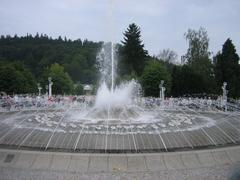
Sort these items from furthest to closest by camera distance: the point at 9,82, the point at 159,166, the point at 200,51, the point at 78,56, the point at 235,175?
1. the point at 78,56
2. the point at 200,51
3. the point at 9,82
4. the point at 159,166
5. the point at 235,175

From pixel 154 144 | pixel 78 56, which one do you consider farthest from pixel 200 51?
pixel 154 144

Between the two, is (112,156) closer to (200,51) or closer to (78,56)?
(200,51)

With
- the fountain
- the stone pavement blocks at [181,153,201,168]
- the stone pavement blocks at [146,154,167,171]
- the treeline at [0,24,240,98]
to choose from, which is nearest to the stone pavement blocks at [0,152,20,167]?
the fountain

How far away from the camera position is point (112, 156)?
12.6 m

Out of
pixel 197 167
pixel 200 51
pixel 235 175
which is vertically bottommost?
pixel 197 167

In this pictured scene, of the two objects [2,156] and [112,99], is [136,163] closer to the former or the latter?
[2,156]

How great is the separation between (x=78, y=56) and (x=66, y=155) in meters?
91.8

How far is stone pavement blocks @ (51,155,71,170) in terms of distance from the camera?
12.3 metres

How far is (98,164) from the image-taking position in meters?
12.3

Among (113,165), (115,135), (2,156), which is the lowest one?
(113,165)

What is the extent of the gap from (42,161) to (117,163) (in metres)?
2.39

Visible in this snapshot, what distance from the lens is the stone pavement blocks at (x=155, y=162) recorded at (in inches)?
488

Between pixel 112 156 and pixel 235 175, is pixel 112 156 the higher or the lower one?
the lower one

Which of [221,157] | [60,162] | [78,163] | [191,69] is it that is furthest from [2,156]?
[191,69]
